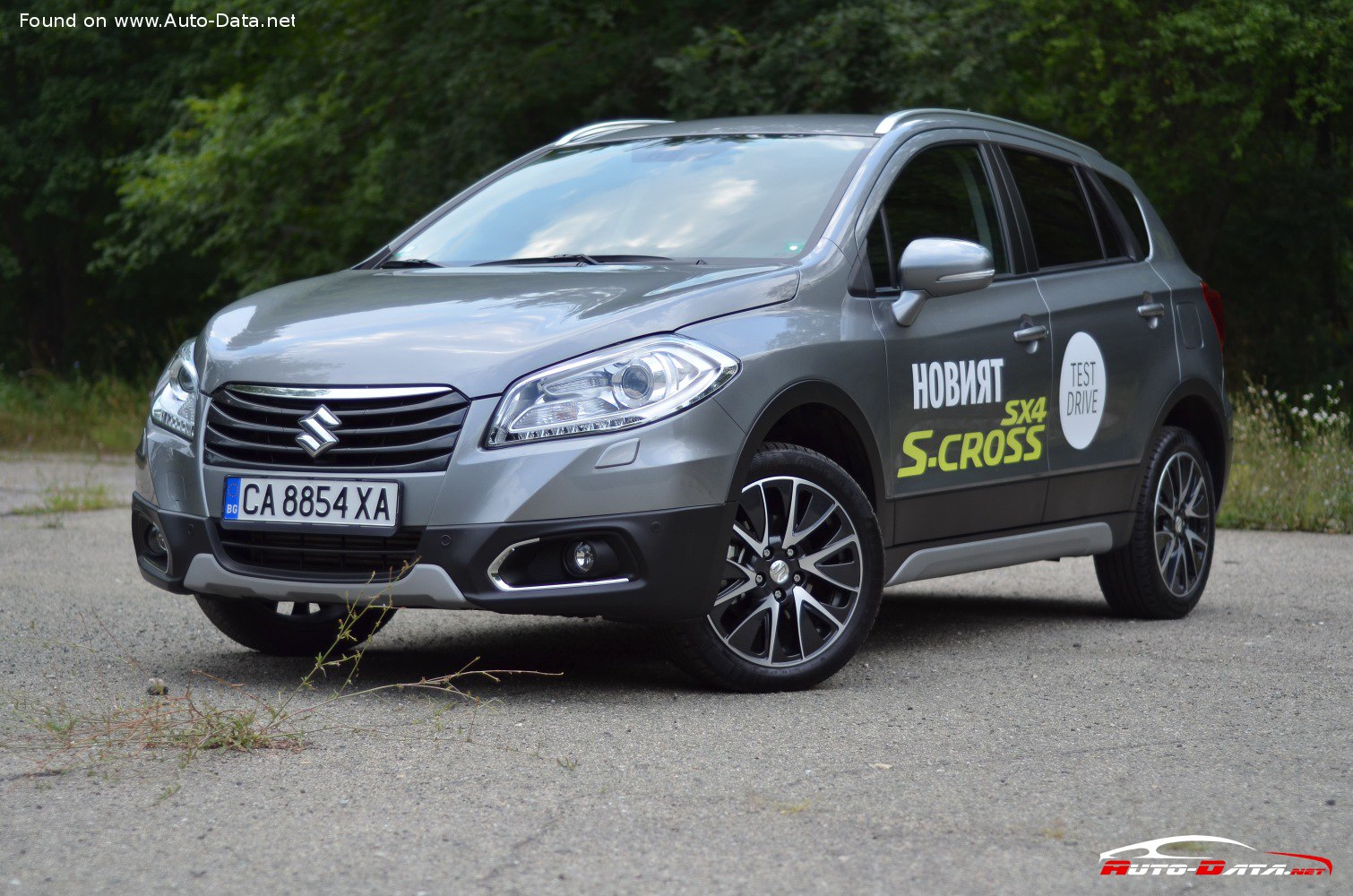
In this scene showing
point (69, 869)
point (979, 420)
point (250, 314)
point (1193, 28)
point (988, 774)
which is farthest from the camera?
point (1193, 28)

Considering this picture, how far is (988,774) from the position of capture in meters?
4.09

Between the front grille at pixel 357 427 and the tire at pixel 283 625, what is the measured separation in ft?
2.79

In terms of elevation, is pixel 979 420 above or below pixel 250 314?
below

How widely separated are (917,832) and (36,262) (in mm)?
29773

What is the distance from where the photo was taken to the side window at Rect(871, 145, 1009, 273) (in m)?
5.84

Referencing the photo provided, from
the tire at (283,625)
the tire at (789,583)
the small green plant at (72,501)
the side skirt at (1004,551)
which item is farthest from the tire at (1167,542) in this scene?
the small green plant at (72,501)

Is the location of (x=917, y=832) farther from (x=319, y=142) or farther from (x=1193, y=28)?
(x=319, y=142)

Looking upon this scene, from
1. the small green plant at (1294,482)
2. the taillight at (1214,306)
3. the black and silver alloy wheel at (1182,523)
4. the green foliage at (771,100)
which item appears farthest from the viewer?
the green foliage at (771,100)

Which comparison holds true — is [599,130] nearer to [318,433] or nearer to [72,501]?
[318,433]

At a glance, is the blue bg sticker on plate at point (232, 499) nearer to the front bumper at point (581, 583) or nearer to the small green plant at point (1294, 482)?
the front bumper at point (581, 583)

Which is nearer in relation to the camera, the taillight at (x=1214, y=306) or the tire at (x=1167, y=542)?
the tire at (x=1167, y=542)

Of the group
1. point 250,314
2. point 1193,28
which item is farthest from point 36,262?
point 250,314

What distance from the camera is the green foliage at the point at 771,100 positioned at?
1811 cm

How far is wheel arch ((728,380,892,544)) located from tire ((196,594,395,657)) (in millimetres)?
1411
